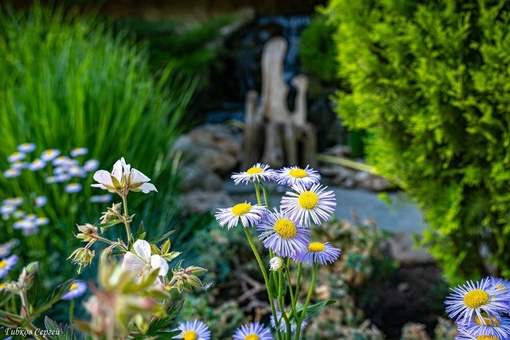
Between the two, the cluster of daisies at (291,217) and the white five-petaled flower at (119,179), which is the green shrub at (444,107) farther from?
the white five-petaled flower at (119,179)

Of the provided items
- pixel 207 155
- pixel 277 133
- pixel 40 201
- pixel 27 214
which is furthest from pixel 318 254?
pixel 277 133

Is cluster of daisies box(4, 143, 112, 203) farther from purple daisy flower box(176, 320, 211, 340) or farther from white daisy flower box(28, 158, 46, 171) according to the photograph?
purple daisy flower box(176, 320, 211, 340)

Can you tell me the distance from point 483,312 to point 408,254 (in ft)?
8.24

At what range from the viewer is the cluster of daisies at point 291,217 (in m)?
0.78

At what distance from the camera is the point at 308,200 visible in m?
0.81

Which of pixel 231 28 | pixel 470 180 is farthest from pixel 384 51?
pixel 231 28

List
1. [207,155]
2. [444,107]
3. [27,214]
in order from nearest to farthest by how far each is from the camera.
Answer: [444,107] < [27,214] < [207,155]

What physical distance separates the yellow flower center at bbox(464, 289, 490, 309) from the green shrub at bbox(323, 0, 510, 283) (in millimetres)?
1174

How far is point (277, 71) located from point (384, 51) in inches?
165

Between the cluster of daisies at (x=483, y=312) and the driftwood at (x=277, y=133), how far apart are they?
483 cm

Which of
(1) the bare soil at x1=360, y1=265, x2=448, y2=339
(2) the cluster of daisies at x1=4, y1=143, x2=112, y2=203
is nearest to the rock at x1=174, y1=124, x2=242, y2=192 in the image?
(2) the cluster of daisies at x1=4, y1=143, x2=112, y2=203

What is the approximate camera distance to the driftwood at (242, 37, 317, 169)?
579 cm

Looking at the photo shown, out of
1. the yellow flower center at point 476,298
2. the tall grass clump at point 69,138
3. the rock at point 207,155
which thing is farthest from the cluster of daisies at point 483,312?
the rock at point 207,155

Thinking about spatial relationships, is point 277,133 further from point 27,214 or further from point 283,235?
point 283,235
